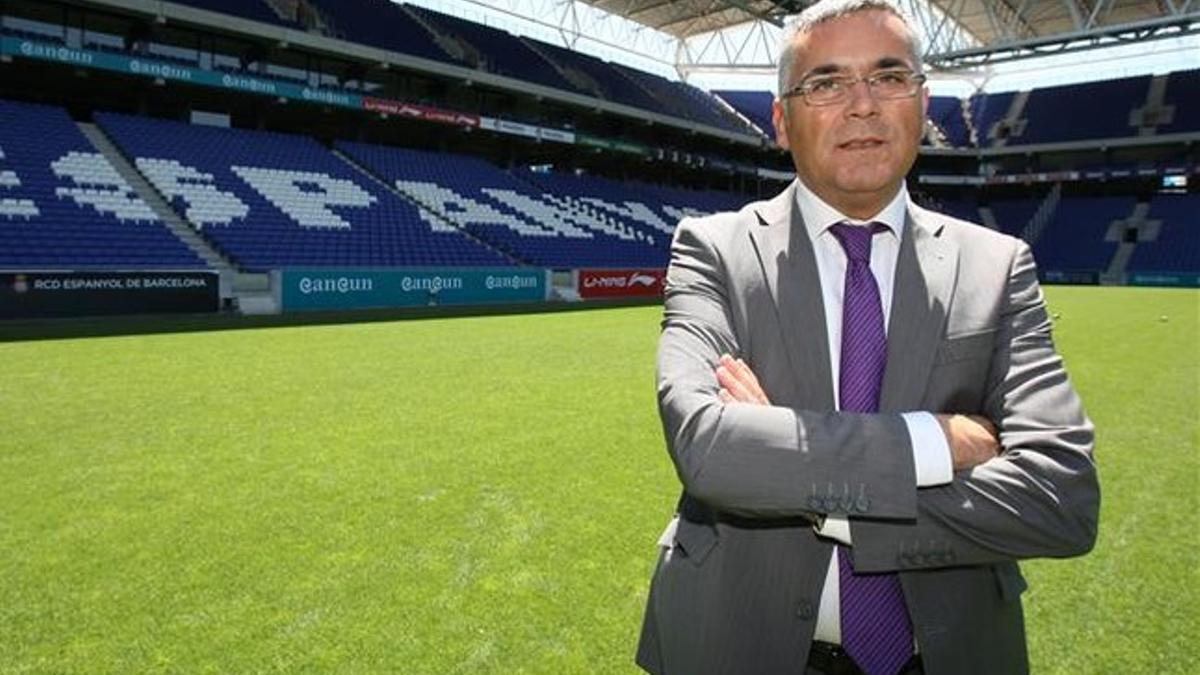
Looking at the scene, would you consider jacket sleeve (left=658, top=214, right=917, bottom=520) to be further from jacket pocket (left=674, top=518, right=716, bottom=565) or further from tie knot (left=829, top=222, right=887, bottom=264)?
tie knot (left=829, top=222, right=887, bottom=264)

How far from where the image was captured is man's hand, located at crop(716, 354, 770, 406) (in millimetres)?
1693

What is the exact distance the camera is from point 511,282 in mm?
27531

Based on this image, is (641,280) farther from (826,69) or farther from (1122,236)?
(1122,236)

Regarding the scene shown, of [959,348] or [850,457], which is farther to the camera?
[959,348]

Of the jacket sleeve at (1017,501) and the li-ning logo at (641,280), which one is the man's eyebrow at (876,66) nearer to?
the jacket sleeve at (1017,501)

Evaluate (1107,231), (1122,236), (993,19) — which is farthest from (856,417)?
(1107,231)

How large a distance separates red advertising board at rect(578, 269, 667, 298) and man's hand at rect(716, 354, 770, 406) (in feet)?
90.7

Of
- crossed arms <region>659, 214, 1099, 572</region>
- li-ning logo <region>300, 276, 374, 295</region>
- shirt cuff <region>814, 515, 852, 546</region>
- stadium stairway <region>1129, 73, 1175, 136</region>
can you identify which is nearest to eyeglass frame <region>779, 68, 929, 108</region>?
crossed arms <region>659, 214, 1099, 572</region>

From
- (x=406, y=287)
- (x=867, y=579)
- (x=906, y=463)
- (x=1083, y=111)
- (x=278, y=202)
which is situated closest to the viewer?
(x=906, y=463)

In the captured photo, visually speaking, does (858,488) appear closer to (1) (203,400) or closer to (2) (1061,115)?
(1) (203,400)

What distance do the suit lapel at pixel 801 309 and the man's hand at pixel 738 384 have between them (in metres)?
0.10

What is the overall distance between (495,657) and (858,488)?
7.55 feet

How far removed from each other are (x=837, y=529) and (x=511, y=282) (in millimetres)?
26365

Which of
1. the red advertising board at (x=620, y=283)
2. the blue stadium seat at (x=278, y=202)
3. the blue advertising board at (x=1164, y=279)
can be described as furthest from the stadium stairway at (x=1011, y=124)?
the blue stadium seat at (x=278, y=202)
